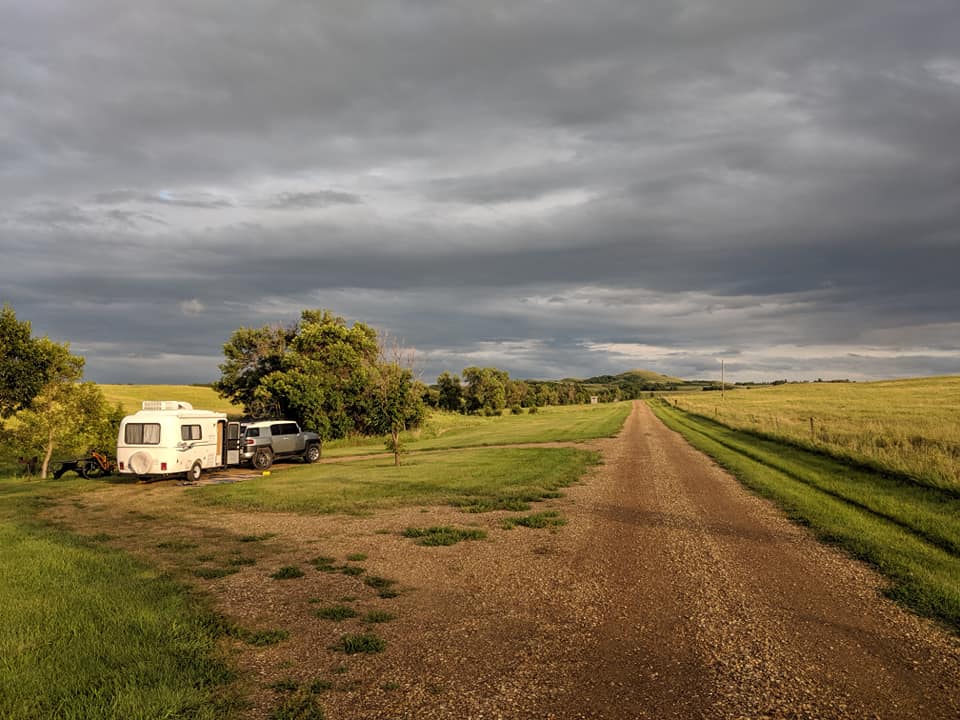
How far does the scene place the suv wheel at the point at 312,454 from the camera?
28525 millimetres

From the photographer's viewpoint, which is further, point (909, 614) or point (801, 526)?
point (801, 526)

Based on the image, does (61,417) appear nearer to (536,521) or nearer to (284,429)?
(284,429)

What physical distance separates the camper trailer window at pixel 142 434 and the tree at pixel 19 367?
7.22 m

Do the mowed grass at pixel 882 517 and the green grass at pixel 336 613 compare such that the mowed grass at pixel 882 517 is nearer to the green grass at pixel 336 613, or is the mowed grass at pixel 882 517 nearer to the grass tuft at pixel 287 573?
the green grass at pixel 336 613

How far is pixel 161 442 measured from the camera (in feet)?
66.7

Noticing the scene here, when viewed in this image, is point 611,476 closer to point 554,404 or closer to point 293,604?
point 293,604

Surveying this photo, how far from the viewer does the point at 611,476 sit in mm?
20031

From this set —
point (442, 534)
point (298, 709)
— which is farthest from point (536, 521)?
point (298, 709)

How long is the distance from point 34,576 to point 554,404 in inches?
5909

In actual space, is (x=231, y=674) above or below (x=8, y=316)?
below

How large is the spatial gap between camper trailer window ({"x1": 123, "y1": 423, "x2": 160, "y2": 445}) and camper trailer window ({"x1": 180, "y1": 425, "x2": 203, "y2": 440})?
0.82 metres

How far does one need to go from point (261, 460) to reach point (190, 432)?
4.77 metres

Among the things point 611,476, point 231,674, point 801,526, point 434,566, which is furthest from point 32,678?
point 611,476

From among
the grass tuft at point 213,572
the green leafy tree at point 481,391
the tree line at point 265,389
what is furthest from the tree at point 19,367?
the green leafy tree at point 481,391
